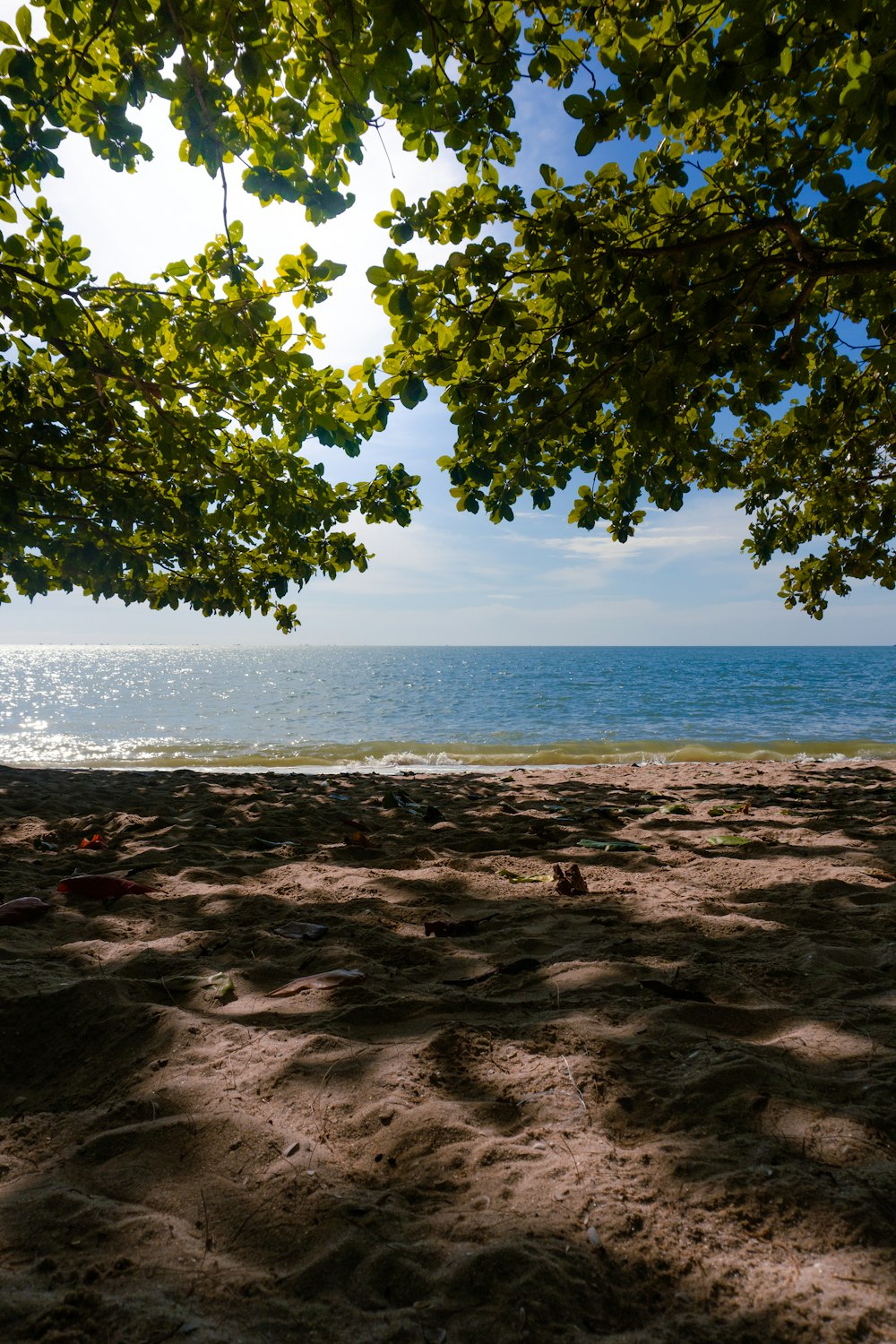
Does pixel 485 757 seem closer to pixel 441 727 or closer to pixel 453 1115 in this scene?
pixel 441 727

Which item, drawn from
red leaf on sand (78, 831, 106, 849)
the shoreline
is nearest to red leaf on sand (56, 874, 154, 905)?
red leaf on sand (78, 831, 106, 849)

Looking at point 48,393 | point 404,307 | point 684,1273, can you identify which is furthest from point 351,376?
point 48,393

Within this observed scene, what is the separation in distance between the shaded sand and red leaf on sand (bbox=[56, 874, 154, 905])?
0.68 feet

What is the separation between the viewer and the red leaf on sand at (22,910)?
10.1 feet

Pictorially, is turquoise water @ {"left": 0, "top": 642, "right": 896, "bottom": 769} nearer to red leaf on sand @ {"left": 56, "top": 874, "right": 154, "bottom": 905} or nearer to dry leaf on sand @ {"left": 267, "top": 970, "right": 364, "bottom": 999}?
red leaf on sand @ {"left": 56, "top": 874, "right": 154, "bottom": 905}

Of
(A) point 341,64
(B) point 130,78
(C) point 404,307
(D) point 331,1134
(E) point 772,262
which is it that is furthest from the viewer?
(E) point 772,262

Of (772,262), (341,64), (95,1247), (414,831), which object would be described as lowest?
(414,831)

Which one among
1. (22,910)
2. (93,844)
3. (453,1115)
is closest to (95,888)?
(22,910)

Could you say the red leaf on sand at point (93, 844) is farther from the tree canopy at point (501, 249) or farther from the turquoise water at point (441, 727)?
the turquoise water at point (441, 727)

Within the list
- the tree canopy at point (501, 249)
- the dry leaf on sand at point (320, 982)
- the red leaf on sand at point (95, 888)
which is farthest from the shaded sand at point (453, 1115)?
the tree canopy at point (501, 249)

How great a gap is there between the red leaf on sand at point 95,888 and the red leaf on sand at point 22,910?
23cm

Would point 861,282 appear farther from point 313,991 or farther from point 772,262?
point 313,991

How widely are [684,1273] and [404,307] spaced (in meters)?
4.74

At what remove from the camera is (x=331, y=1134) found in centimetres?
161
